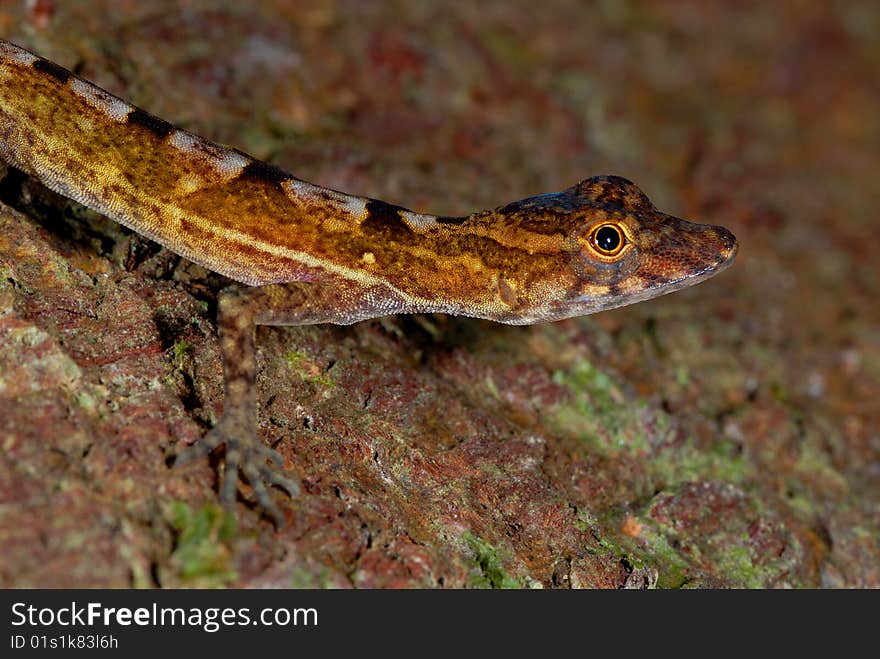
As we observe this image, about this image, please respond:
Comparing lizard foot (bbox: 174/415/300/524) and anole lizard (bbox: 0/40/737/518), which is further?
anole lizard (bbox: 0/40/737/518)

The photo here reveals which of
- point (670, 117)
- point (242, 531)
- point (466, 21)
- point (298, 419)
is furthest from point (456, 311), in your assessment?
point (670, 117)

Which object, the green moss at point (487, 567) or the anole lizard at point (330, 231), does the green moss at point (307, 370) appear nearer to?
the anole lizard at point (330, 231)

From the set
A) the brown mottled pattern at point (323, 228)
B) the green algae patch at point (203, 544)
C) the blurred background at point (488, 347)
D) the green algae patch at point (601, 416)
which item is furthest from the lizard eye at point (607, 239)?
the green algae patch at point (203, 544)

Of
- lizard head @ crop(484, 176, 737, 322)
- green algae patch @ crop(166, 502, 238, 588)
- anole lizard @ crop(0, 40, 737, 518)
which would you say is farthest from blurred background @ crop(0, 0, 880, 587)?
lizard head @ crop(484, 176, 737, 322)

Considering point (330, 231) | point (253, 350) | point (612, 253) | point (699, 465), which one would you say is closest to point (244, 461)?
point (253, 350)

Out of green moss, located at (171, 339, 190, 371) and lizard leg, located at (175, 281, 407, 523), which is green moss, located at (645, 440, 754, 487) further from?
green moss, located at (171, 339, 190, 371)

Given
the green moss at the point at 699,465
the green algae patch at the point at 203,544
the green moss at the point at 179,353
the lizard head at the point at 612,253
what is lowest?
the green algae patch at the point at 203,544
